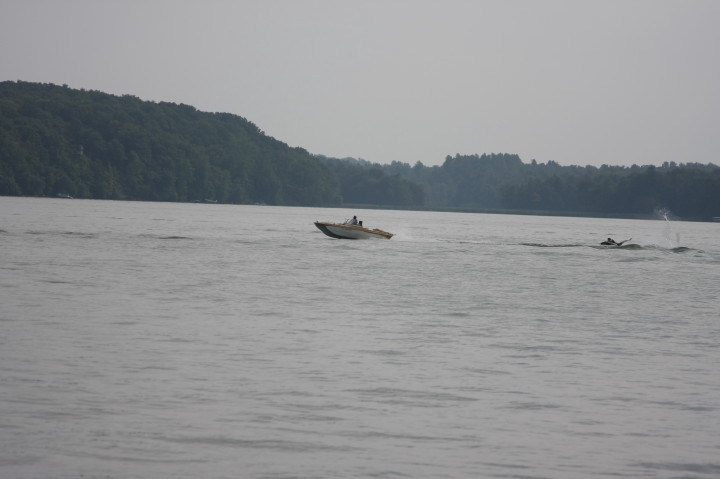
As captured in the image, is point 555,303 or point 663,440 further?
point 555,303

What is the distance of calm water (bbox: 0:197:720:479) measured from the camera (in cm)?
1389

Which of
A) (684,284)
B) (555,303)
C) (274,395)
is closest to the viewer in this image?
(274,395)

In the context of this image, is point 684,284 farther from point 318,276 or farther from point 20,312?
point 20,312

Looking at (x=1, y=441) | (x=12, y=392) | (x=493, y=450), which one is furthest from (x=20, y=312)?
(x=493, y=450)

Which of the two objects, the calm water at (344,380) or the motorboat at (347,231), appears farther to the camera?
the motorboat at (347,231)

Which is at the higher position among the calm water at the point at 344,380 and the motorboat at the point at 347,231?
the motorboat at the point at 347,231

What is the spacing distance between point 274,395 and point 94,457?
5052 mm

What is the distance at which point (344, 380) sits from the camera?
19.7 metres

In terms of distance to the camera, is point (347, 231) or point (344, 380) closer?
point (344, 380)

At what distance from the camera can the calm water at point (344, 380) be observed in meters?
13.9

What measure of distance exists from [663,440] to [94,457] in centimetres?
876

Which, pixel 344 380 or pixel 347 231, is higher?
pixel 347 231

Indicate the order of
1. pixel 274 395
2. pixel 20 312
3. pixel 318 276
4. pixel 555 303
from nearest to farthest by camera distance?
pixel 274 395, pixel 20 312, pixel 555 303, pixel 318 276

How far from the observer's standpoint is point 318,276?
49625mm
